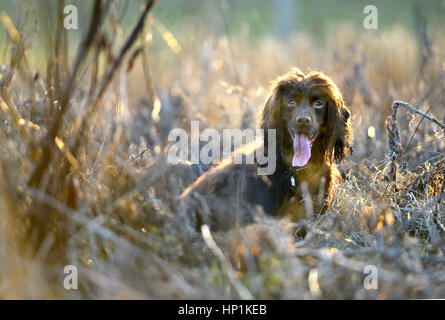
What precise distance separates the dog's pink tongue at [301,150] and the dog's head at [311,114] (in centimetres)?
2

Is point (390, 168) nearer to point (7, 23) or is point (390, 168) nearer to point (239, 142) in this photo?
point (239, 142)

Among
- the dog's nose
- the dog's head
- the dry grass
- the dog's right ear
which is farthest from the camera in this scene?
the dog's right ear

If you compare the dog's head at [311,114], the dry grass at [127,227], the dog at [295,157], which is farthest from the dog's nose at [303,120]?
the dry grass at [127,227]

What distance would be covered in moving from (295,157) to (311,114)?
36cm

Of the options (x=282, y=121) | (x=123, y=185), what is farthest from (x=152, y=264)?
(x=282, y=121)

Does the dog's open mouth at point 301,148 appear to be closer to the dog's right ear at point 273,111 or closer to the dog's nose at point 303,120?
the dog's nose at point 303,120

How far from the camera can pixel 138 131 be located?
6.21m

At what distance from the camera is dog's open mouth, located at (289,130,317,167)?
148 inches

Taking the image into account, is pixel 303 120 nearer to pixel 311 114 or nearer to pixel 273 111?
pixel 311 114

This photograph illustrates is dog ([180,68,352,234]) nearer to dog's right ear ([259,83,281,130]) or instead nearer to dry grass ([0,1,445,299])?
dog's right ear ([259,83,281,130])

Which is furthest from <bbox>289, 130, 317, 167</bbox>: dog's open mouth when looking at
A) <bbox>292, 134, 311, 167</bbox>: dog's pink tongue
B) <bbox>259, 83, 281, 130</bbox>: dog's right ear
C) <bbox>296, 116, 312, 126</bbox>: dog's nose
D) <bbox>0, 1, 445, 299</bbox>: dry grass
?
<bbox>0, 1, 445, 299</bbox>: dry grass

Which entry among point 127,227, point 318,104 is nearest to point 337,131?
point 318,104

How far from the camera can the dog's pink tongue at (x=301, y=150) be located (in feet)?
12.3

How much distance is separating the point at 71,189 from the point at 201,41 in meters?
4.92
